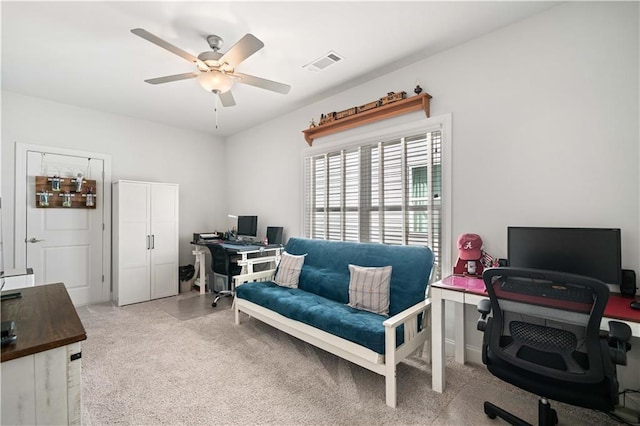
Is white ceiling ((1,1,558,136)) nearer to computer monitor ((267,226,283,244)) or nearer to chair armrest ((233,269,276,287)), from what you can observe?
computer monitor ((267,226,283,244))

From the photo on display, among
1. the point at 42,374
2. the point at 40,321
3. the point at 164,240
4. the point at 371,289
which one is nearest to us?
the point at 42,374

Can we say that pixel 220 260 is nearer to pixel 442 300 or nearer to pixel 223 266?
pixel 223 266

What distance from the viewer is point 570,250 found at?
6.21 ft

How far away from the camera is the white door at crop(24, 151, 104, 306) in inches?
146

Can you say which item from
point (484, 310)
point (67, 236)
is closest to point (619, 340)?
point (484, 310)

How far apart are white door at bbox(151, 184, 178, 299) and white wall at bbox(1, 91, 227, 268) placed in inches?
16.5

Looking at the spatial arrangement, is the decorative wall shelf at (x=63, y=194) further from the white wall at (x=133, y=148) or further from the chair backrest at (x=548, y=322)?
the chair backrest at (x=548, y=322)

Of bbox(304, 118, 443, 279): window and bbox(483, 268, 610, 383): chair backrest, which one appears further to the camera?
bbox(304, 118, 443, 279): window

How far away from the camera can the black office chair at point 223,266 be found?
401cm

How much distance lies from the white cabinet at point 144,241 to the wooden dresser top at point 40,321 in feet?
8.02

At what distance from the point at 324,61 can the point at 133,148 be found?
342cm

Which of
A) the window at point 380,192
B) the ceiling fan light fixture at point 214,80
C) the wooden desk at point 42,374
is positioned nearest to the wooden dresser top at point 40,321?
the wooden desk at point 42,374

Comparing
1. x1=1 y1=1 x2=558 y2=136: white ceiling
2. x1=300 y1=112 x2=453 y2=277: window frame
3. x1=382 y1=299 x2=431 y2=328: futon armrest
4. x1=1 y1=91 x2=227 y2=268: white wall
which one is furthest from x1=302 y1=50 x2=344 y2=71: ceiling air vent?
x1=1 y1=91 x2=227 y2=268: white wall

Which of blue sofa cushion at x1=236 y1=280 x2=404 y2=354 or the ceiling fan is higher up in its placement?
the ceiling fan
